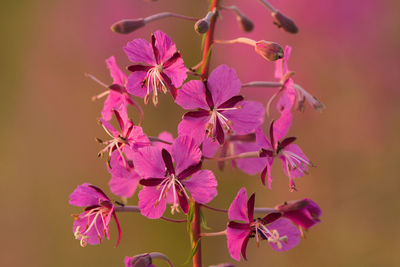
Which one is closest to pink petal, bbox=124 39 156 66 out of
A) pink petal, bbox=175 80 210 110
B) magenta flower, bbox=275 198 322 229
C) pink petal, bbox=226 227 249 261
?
pink petal, bbox=175 80 210 110

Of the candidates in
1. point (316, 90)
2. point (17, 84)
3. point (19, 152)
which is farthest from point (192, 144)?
point (17, 84)

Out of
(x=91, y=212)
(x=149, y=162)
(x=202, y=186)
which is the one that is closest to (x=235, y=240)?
(x=202, y=186)

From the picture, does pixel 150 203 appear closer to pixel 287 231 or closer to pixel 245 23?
pixel 287 231

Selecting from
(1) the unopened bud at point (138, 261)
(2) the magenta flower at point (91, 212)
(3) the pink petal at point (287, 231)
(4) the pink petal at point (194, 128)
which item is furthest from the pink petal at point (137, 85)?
(3) the pink petal at point (287, 231)

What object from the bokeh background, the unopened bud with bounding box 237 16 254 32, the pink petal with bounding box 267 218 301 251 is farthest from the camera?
the bokeh background

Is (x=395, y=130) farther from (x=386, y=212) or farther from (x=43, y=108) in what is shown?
(x=43, y=108)

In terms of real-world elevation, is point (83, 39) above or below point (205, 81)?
below

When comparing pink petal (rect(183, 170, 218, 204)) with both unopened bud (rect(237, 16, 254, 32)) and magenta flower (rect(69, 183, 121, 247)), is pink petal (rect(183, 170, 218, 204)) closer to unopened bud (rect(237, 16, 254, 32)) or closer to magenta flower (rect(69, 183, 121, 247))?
magenta flower (rect(69, 183, 121, 247))
